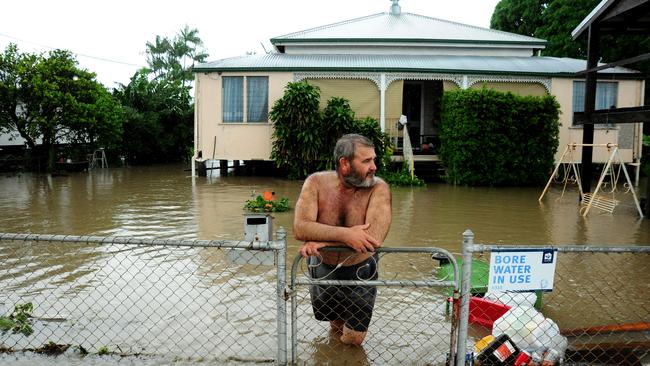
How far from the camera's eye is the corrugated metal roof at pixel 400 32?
20.3m

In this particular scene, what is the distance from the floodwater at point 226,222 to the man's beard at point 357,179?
4.56ft

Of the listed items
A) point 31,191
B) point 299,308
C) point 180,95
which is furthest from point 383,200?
point 180,95

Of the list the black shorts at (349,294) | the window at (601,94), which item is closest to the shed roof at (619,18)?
the window at (601,94)

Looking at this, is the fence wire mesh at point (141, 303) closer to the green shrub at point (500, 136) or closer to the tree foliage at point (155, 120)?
the green shrub at point (500, 136)

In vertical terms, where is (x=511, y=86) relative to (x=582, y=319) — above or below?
above

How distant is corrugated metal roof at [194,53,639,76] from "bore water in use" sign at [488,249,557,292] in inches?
575

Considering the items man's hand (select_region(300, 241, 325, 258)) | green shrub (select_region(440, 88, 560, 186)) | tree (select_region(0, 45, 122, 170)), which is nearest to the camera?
man's hand (select_region(300, 241, 325, 258))

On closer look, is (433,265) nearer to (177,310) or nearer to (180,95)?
(177,310)

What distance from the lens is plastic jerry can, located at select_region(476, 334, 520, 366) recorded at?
379cm

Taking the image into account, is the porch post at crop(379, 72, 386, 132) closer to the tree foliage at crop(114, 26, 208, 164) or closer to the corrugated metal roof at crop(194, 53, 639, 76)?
the corrugated metal roof at crop(194, 53, 639, 76)

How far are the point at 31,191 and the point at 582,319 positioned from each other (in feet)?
46.2

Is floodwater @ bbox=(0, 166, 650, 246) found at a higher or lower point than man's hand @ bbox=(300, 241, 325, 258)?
lower

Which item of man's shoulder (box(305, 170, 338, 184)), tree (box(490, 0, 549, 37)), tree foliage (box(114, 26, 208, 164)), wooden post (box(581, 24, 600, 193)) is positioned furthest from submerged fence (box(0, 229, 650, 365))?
tree (box(490, 0, 549, 37))

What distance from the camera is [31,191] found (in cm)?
1473
